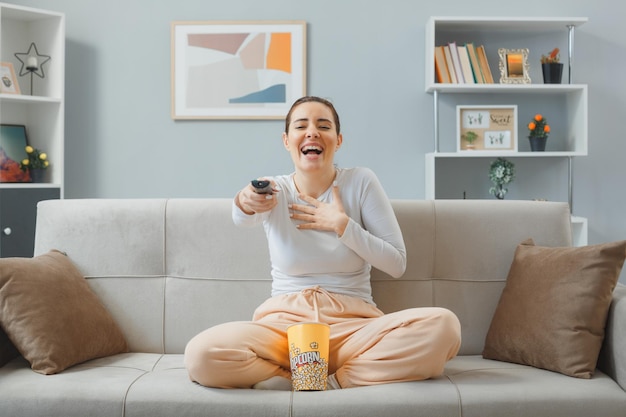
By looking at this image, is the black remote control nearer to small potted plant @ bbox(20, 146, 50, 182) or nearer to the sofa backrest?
the sofa backrest

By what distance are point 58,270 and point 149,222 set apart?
1.08ft

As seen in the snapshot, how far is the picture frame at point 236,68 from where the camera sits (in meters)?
3.98

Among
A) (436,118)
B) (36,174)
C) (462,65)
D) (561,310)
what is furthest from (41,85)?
(561,310)

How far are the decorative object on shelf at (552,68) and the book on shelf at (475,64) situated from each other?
1.07 feet

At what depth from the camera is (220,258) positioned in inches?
92.6

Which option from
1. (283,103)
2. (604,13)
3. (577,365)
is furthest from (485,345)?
(604,13)

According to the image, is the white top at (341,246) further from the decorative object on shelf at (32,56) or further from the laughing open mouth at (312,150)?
the decorative object on shelf at (32,56)

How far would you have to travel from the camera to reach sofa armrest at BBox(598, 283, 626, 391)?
192 cm

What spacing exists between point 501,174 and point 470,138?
252 millimetres

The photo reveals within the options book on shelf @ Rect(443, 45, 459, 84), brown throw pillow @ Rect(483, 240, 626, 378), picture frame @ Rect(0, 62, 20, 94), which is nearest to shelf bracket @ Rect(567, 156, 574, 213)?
book on shelf @ Rect(443, 45, 459, 84)

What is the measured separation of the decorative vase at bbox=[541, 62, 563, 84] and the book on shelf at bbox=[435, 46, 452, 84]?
1.67 feet

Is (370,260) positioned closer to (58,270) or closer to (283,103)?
(58,270)

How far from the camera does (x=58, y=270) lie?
7.20 ft

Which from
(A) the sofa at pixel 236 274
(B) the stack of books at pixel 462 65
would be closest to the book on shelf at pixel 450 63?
(B) the stack of books at pixel 462 65
